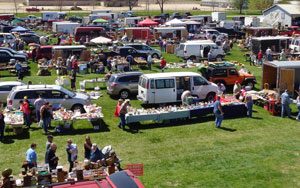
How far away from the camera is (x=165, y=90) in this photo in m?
25.6

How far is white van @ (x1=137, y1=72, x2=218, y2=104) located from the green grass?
7.54 feet

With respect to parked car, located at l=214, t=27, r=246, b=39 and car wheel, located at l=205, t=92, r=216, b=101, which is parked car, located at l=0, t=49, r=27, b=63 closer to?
car wheel, located at l=205, t=92, r=216, b=101

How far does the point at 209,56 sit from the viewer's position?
132 ft

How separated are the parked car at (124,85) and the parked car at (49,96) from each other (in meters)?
3.18

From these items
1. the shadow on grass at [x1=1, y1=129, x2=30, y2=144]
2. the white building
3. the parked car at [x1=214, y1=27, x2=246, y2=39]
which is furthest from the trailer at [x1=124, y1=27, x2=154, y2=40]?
the shadow on grass at [x1=1, y1=129, x2=30, y2=144]

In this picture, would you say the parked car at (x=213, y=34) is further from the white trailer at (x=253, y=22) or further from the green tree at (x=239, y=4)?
the green tree at (x=239, y=4)

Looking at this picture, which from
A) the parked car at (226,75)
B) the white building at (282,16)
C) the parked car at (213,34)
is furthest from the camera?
the white building at (282,16)

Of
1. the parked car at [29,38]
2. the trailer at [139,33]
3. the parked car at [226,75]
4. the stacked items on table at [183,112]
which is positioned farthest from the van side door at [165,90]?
the trailer at [139,33]

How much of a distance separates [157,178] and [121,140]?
458 cm

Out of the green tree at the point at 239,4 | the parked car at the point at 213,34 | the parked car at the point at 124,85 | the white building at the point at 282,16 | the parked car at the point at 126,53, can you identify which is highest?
the green tree at the point at 239,4

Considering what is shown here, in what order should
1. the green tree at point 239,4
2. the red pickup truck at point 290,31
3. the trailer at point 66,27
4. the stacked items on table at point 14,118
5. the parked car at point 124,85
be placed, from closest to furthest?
the stacked items on table at point 14,118 < the parked car at point 124,85 < the red pickup truck at point 290,31 < the trailer at point 66,27 < the green tree at point 239,4

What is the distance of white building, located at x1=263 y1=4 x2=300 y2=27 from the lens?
216ft

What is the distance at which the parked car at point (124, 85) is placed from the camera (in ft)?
90.2

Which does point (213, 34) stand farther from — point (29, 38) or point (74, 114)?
point (74, 114)
